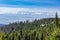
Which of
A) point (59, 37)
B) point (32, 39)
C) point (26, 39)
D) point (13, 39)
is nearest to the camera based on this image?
point (59, 37)

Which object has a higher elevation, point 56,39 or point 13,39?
point 56,39

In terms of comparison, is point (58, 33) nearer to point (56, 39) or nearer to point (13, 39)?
point (56, 39)

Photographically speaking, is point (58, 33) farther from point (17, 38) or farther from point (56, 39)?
point (17, 38)

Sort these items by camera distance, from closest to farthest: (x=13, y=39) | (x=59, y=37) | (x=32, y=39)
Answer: (x=59, y=37), (x=13, y=39), (x=32, y=39)

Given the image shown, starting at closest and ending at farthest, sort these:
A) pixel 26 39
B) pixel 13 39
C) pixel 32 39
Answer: pixel 13 39 < pixel 32 39 < pixel 26 39

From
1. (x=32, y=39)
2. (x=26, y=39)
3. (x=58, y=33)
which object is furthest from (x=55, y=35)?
(x=26, y=39)

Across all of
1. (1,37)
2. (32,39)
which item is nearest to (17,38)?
(32,39)

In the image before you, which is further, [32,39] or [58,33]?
[32,39]

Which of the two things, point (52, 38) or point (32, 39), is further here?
point (32, 39)

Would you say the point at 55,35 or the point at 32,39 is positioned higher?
the point at 55,35
